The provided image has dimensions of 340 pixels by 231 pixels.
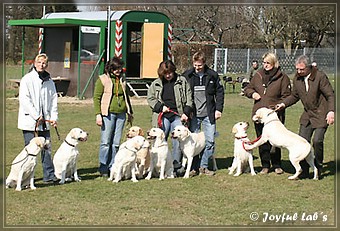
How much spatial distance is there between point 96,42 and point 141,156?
11.6 metres

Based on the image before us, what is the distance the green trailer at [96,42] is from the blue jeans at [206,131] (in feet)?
33.8

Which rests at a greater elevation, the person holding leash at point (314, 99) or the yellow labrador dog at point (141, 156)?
the person holding leash at point (314, 99)

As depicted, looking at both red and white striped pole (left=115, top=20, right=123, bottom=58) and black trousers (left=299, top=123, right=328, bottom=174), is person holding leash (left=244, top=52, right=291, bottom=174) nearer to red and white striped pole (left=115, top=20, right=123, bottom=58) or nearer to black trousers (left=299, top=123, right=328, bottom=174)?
black trousers (left=299, top=123, right=328, bottom=174)

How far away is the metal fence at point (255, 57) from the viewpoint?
87.5ft

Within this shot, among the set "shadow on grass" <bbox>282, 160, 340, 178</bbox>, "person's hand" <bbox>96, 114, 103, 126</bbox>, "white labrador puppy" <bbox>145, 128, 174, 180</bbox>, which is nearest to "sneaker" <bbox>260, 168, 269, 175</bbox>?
"shadow on grass" <bbox>282, 160, 340, 178</bbox>

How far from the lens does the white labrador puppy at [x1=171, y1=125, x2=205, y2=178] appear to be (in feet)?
24.3

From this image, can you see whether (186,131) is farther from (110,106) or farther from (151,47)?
(151,47)

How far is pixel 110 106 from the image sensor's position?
7.52 meters

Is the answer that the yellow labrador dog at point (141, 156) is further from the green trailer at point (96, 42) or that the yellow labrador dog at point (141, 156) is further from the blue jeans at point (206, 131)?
the green trailer at point (96, 42)

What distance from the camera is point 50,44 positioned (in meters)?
20.0

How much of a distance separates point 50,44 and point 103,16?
2655 millimetres

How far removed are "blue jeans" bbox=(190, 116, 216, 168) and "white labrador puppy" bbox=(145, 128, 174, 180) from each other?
0.56 meters

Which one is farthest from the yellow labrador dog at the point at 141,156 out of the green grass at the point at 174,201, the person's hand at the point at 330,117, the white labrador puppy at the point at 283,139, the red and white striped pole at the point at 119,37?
the red and white striped pole at the point at 119,37

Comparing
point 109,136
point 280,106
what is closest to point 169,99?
point 109,136
